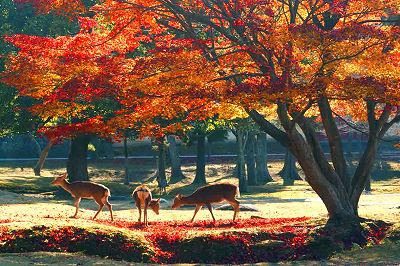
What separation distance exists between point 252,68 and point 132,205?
14.1 metres

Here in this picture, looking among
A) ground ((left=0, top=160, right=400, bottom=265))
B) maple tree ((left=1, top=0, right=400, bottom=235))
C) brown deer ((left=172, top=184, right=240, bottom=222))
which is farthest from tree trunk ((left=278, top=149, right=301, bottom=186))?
maple tree ((left=1, top=0, right=400, bottom=235))

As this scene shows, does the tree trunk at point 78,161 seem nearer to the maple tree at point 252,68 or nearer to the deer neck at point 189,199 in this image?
the deer neck at point 189,199

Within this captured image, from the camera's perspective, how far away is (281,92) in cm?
1983

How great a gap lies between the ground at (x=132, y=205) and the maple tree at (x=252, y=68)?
319 centimetres

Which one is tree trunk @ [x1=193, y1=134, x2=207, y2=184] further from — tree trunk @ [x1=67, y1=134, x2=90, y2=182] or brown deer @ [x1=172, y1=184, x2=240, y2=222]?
brown deer @ [x1=172, y1=184, x2=240, y2=222]

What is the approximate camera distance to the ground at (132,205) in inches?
804

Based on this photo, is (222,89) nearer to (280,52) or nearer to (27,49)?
(280,52)

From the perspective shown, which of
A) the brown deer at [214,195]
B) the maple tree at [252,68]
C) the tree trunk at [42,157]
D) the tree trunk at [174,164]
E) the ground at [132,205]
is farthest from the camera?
the tree trunk at [174,164]

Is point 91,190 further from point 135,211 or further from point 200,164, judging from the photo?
point 200,164

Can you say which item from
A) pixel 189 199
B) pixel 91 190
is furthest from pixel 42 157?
pixel 189 199

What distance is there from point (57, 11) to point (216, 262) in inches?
353

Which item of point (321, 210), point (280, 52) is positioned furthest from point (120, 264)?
point (321, 210)

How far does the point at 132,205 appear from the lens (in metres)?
35.5

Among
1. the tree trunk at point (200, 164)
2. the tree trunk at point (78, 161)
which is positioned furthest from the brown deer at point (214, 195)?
the tree trunk at point (200, 164)
